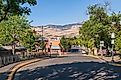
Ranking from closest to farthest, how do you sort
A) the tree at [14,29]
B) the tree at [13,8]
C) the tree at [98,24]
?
the tree at [13,8]
the tree at [14,29]
the tree at [98,24]

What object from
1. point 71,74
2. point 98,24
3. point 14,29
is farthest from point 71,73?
point 98,24

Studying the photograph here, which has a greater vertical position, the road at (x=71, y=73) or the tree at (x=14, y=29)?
the tree at (x=14, y=29)

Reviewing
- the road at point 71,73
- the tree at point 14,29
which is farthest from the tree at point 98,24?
the road at point 71,73

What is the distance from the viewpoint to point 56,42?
6949 inches

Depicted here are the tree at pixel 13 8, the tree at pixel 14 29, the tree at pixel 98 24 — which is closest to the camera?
the tree at pixel 13 8

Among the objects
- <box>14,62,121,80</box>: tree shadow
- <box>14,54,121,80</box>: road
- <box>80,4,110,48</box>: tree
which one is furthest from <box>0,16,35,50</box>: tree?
<box>14,62,121,80</box>: tree shadow

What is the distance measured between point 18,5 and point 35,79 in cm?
575

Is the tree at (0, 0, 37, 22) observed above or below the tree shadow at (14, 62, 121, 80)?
above

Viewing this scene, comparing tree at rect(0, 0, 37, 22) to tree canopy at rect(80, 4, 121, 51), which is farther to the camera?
tree canopy at rect(80, 4, 121, 51)

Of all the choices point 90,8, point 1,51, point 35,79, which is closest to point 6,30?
point 1,51

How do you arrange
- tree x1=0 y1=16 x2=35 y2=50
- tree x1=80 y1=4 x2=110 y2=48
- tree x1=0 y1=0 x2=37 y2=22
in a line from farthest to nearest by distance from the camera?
1. tree x1=80 y1=4 x2=110 y2=48
2. tree x1=0 y1=16 x2=35 y2=50
3. tree x1=0 y1=0 x2=37 y2=22

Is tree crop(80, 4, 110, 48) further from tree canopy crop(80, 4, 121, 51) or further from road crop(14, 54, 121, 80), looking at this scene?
road crop(14, 54, 121, 80)

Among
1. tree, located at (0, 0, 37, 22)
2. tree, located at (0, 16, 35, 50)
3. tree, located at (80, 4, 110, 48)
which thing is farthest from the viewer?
tree, located at (80, 4, 110, 48)

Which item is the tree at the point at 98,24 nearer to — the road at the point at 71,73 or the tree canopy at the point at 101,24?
the tree canopy at the point at 101,24
